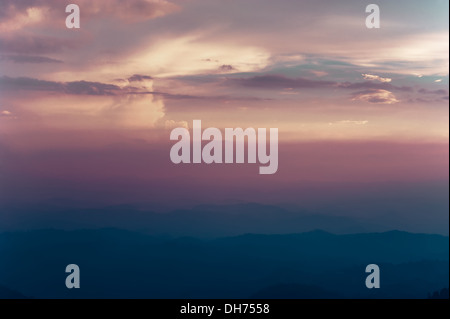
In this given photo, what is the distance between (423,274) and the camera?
10.6 metres
